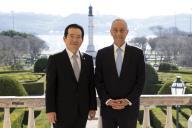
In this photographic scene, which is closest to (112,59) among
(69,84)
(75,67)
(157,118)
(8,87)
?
(75,67)

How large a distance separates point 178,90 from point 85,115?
15.4 feet

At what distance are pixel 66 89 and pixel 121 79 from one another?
0.53 meters

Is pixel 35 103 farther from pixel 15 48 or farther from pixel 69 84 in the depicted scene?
pixel 15 48

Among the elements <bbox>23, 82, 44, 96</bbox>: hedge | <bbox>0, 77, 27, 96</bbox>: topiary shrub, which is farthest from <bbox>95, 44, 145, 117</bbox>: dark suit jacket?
<bbox>23, 82, 44, 96</bbox>: hedge

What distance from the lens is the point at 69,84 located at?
3.91m

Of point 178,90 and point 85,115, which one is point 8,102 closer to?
point 85,115

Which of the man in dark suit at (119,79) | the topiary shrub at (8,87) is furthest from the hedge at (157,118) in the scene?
the man in dark suit at (119,79)

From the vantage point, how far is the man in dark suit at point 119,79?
4.05 metres

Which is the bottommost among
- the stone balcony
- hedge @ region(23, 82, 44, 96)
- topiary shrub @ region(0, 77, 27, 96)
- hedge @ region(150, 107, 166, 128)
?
hedge @ region(23, 82, 44, 96)

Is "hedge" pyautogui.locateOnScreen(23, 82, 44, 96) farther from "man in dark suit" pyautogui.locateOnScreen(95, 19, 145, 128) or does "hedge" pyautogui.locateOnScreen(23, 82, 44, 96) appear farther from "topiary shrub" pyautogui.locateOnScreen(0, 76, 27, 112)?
"man in dark suit" pyautogui.locateOnScreen(95, 19, 145, 128)

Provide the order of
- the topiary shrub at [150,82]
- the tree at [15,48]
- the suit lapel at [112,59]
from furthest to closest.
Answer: the tree at [15,48]
the topiary shrub at [150,82]
the suit lapel at [112,59]

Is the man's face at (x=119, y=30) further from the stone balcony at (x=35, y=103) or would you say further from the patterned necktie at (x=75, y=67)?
the stone balcony at (x=35, y=103)

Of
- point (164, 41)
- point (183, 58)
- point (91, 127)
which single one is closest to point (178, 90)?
point (91, 127)

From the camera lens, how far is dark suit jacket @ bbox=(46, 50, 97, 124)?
391 centimetres
